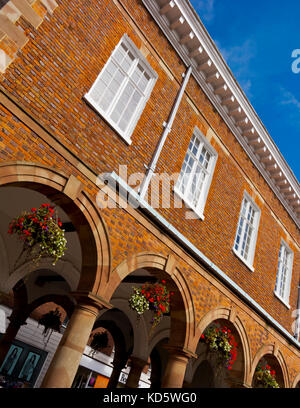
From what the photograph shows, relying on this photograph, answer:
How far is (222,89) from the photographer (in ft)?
33.6

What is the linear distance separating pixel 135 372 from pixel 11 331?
Result: 164 inches

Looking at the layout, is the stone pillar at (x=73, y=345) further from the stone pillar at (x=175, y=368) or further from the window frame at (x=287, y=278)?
the window frame at (x=287, y=278)

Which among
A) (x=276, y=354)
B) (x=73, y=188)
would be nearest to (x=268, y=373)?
(x=276, y=354)

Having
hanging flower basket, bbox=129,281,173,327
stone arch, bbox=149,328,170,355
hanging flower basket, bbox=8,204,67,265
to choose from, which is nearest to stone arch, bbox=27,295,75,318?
stone arch, bbox=149,328,170,355

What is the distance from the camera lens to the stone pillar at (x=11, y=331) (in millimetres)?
10797

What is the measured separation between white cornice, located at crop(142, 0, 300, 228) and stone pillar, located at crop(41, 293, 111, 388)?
689cm

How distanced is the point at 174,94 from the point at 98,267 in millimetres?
5070

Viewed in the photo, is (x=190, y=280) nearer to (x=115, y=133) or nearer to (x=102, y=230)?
(x=102, y=230)

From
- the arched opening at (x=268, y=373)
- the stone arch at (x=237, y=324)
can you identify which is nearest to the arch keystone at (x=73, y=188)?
the stone arch at (x=237, y=324)

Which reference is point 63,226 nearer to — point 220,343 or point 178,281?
point 178,281

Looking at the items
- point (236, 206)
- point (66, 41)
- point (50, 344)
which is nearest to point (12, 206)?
point (66, 41)

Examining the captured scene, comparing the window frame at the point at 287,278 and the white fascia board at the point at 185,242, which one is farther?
the window frame at the point at 287,278

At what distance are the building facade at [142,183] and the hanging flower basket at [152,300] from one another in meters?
0.43

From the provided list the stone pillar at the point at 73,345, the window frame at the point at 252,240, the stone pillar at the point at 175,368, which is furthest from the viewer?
the window frame at the point at 252,240
